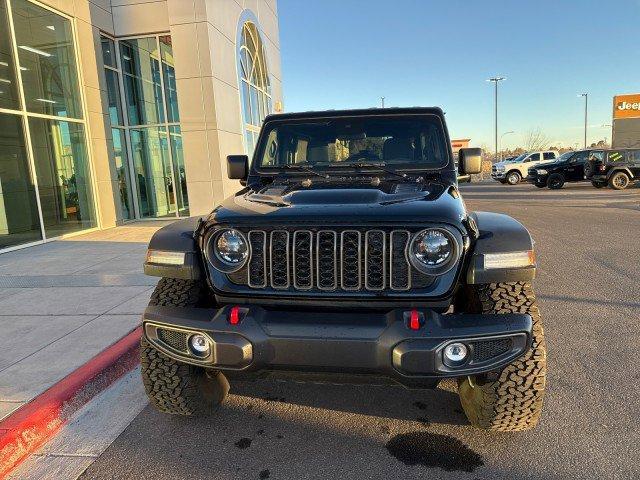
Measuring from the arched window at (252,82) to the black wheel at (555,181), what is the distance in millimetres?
14111

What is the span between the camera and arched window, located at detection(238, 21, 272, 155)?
14555 mm

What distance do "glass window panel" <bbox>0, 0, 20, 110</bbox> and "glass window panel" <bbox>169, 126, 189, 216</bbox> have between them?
4.31m

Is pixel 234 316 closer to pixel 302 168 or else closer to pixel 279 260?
pixel 279 260

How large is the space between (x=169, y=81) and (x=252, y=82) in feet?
10.6

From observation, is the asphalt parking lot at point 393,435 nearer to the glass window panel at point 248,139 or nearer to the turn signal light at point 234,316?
the turn signal light at point 234,316

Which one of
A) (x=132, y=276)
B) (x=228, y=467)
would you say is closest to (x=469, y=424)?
(x=228, y=467)

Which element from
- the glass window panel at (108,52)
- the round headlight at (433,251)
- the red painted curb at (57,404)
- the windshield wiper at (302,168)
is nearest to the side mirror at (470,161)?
the windshield wiper at (302,168)

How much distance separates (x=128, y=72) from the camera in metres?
12.9

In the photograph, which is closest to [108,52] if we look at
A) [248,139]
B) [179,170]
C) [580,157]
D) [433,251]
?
[179,170]

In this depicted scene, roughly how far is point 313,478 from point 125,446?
1138 millimetres

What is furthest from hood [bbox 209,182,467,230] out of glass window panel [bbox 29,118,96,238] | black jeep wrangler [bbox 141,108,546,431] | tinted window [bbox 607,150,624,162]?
tinted window [bbox 607,150,624,162]

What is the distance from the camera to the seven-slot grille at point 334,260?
2.29 m

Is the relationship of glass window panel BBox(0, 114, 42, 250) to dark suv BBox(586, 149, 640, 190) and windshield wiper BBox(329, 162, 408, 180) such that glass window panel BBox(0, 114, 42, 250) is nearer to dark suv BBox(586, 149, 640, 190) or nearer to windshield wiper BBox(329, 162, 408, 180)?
windshield wiper BBox(329, 162, 408, 180)

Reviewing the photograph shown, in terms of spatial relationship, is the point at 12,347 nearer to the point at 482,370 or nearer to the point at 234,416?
the point at 234,416
